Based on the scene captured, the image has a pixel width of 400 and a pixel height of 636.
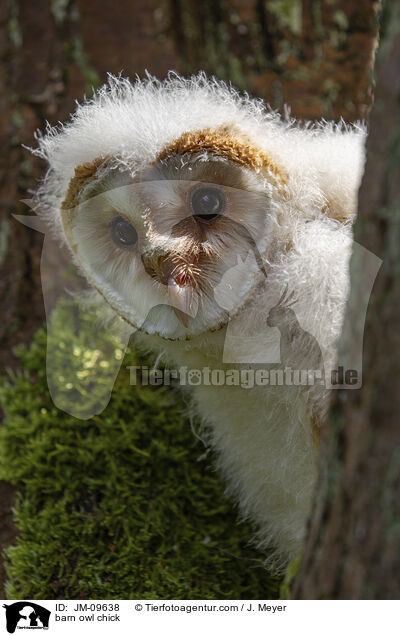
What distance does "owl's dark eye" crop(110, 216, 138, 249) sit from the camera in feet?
7.26

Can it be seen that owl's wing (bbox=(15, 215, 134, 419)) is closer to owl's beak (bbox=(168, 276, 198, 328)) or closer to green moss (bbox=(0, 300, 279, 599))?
green moss (bbox=(0, 300, 279, 599))

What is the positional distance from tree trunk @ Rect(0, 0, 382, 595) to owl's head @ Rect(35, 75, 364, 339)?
3.87 ft

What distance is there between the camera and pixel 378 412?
98cm

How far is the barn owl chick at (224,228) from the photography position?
1.97 meters

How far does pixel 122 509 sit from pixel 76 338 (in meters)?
0.81

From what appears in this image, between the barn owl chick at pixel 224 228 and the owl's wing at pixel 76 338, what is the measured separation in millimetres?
411

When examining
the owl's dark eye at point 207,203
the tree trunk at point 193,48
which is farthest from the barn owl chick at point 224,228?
the tree trunk at point 193,48

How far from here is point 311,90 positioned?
3.36 m

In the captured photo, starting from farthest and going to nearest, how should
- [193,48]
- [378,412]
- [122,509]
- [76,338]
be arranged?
[193,48], [76,338], [122,509], [378,412]

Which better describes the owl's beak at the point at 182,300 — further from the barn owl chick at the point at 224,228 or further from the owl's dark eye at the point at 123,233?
the owl's dark eye at the point at 123,233

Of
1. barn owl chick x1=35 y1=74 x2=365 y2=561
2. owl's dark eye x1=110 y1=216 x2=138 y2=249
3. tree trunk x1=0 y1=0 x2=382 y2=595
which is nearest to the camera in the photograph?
barn owl chick x1=35 y1=74 x2=365 y2=561
